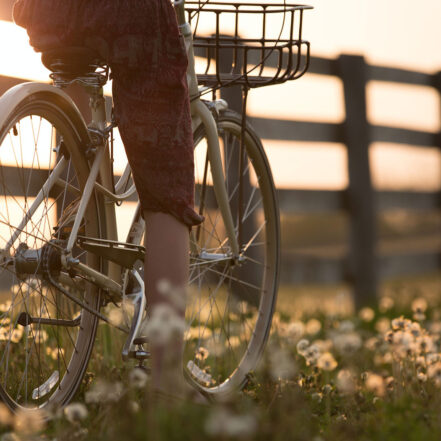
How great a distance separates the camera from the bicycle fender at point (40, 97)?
181cm

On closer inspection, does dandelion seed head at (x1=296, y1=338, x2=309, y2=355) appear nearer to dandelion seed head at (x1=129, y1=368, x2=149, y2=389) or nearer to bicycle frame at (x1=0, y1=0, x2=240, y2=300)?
bicycle frame at (x1=0, y1=0, x2=240, y2=300)

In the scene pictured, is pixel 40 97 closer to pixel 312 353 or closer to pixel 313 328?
pixel 312 353

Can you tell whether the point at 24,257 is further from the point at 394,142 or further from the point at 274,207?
the point at 394,142

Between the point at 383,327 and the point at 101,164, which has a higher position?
the point at 101,164

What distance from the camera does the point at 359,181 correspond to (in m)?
5.99

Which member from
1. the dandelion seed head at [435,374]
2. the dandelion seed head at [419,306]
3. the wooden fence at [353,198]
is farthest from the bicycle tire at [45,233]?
the wooden fence at [353,198]

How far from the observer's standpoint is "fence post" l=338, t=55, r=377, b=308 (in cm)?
600

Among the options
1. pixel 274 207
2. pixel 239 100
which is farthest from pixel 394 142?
pixel 274 207

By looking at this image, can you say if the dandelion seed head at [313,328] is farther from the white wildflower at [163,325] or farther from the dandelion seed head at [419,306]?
the white wildflower at [163,325]

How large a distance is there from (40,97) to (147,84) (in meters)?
0.28

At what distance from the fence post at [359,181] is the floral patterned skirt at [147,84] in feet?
13.8

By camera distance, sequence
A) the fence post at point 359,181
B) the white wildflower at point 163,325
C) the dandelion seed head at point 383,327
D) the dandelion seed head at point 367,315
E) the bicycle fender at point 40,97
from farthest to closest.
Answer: the fence post at point 359,181
the dandelion seed head at point 367,315
the dandelion seed head at point 383,327
the bicycle fender at point 40,97
the white wildflower at point 163,325

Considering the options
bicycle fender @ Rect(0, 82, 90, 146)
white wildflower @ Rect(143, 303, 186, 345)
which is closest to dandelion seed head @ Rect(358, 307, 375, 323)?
bicycle fender @ Rect(0, 82, 90, 146)

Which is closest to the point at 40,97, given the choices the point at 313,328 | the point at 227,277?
the point at 227,277
